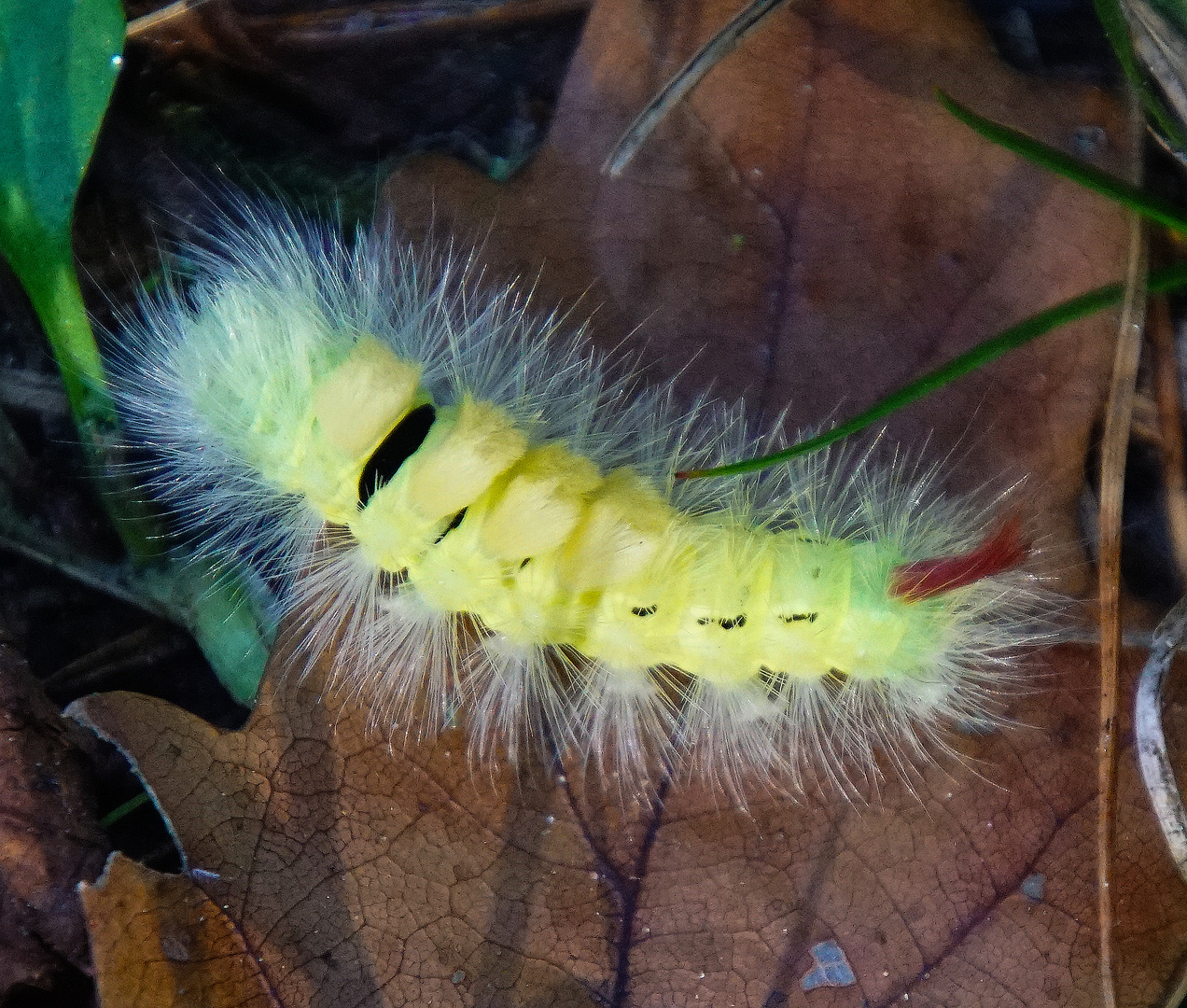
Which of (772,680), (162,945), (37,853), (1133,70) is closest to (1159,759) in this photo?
(772,680)

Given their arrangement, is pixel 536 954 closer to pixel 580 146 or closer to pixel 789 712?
pixel 789 712

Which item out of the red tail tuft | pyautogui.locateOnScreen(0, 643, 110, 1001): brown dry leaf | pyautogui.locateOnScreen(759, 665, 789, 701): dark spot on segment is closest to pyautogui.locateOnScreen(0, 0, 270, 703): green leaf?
pyautogui.locateOnScreen(0, 643, 110, 1001): brown dry leaf

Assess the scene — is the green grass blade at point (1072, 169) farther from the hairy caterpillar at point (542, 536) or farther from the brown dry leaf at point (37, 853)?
the brown dry leaf at point (37, 853)

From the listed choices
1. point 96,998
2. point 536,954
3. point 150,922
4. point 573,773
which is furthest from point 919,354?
point 96,998

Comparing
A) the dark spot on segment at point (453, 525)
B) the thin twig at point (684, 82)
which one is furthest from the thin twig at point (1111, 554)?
the dark spot on segment at point (453, 525)

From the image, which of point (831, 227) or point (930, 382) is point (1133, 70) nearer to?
point (831, 227)

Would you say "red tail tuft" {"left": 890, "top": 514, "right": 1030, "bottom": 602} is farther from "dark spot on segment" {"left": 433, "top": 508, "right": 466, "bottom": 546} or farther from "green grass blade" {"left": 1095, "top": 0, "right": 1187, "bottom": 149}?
"green grass blade" {"left": 1095, "top": 0, "right": 1187, "bottom": 149}
